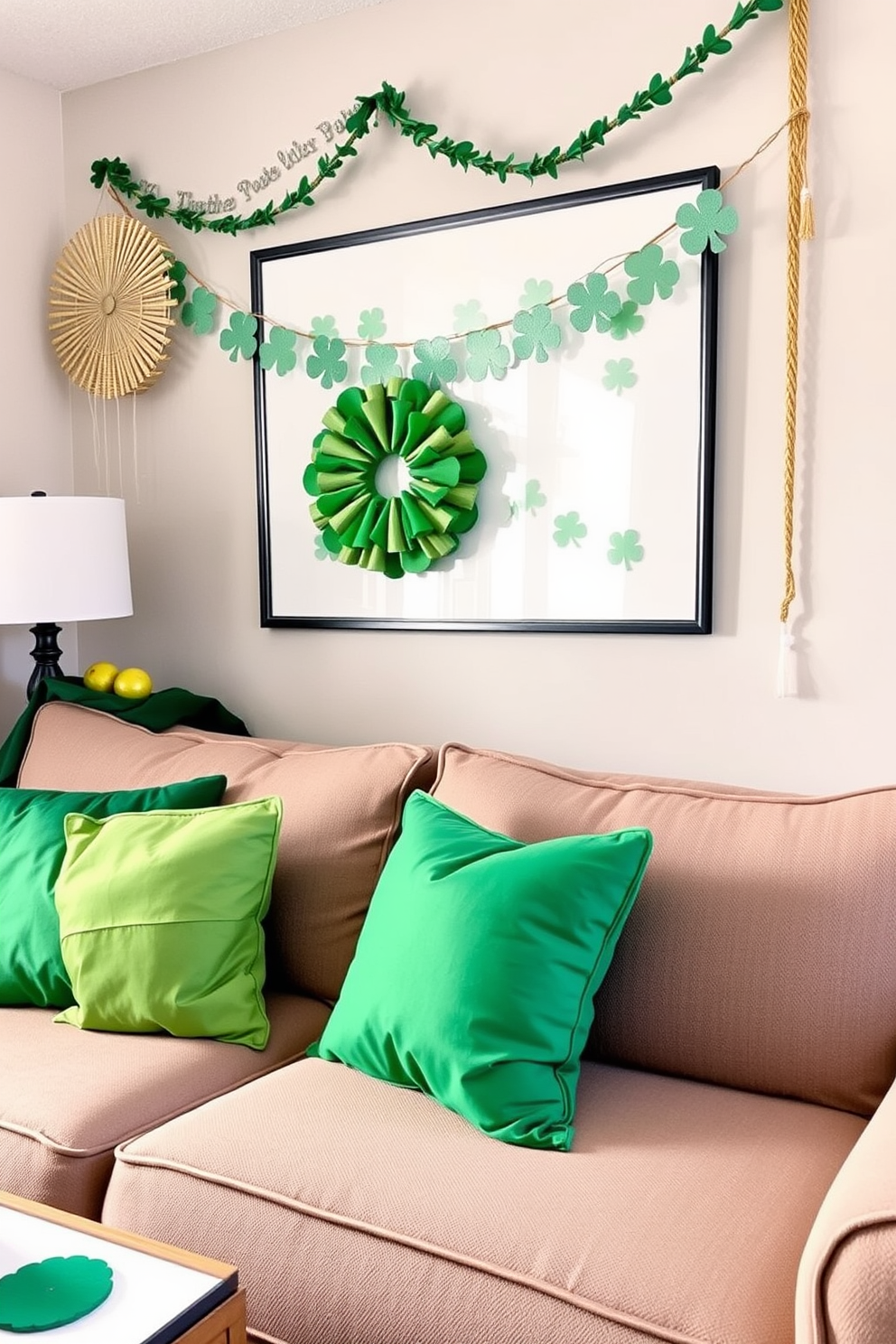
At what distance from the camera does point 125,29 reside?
273 cm

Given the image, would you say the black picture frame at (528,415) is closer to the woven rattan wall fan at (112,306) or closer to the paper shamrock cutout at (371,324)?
the paper shamrock cutout at (371,324)

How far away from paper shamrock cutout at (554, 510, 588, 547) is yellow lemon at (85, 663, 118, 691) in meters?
1.08

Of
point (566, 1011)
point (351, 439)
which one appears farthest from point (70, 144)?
point (566, 1011)

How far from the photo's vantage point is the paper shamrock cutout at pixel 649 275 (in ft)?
7.54

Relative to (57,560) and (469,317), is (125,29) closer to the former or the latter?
(469,317)

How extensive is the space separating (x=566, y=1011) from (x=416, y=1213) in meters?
0.35

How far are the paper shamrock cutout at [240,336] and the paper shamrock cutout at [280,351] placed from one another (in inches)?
1.6

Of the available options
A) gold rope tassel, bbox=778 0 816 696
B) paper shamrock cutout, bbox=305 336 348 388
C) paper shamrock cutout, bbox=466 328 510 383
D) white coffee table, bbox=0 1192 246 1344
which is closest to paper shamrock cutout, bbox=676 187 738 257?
gold rope tassel, bbox=778 0 816 696

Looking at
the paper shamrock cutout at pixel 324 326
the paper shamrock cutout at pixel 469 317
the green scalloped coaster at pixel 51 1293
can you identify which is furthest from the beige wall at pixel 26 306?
the green scalloped coaster at pixel 51 1293

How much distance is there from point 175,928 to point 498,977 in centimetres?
58

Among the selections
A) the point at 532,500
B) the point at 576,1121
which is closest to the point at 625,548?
the point at 532,500

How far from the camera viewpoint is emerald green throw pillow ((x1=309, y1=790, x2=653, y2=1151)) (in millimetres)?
1570

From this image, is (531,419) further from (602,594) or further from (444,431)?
(602,594)

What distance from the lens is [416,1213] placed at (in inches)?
54.3
